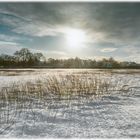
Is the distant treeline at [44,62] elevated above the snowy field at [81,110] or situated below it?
above

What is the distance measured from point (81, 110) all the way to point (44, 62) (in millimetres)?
513

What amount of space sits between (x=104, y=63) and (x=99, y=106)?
0.38 meters

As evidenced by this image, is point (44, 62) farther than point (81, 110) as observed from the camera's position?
Yes

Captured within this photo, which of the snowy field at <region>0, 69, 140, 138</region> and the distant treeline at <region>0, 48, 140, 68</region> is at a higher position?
the distant treeline at <region>0, 48, 140, 68</region>

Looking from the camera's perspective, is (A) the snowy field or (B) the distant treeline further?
(B) the distant treeline

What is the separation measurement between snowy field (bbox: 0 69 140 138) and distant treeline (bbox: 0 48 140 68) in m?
0.05

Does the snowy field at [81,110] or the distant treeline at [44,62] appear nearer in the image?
the snowy field at [81,110]

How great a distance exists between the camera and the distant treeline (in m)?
2.22

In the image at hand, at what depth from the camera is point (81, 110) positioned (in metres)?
2.12

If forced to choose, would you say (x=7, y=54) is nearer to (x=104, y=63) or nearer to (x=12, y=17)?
(x=12, y=17)

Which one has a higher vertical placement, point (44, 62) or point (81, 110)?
point (44, 62)

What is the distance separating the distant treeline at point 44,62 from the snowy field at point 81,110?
0.17 ft

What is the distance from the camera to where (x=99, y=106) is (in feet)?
7.07

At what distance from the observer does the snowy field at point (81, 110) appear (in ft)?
6.34
